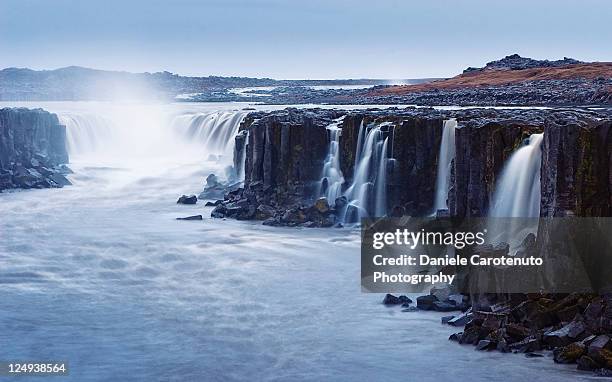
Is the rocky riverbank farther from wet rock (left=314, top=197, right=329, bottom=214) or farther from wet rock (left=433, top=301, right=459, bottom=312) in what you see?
wet rock (left=314, top=197, right=329, bottom=214)

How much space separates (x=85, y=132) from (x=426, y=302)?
52.3 metres

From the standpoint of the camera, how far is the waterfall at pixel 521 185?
29.3m

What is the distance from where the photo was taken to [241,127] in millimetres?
57438

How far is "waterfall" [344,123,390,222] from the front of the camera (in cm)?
4112

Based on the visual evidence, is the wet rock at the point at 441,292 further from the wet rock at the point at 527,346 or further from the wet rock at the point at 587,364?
the wet rock at the point at 587,364

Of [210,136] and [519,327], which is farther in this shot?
[210,136]

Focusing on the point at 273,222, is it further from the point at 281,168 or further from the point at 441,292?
the point at 441,292

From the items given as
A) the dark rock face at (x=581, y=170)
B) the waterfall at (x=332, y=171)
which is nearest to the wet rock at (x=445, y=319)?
the dark rock face at (x=581, y=170)

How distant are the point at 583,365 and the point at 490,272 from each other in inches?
182

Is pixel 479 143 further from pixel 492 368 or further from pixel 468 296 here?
pixel 492 368

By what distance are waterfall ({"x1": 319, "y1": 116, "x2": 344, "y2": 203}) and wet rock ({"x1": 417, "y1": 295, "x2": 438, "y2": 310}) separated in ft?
56.0

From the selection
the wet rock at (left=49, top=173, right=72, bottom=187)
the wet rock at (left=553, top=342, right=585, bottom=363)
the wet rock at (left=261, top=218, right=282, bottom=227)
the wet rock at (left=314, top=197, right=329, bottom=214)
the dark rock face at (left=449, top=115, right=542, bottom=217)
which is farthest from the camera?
the wet rock at (left=49, top=173, right=72, bottom=187)

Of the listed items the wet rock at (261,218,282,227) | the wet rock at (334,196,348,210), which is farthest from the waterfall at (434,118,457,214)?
the wet rock at (261,218,282,227)

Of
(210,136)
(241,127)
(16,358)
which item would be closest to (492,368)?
(16,358)
